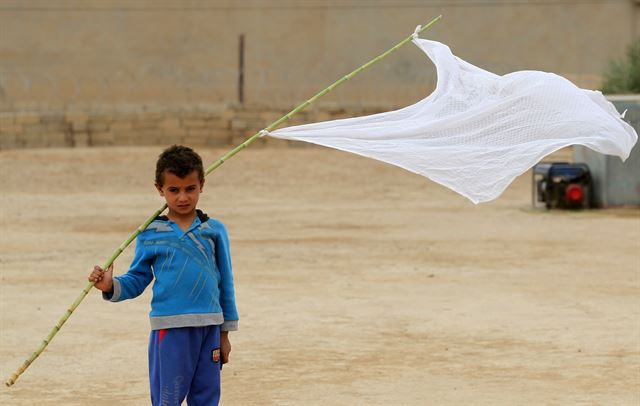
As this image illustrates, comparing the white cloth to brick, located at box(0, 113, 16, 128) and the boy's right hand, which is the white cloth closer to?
the boy's right hand

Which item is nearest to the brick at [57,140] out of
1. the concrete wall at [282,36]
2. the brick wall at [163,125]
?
the brick wall at [163,125]

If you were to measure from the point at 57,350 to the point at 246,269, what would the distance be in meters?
3.62

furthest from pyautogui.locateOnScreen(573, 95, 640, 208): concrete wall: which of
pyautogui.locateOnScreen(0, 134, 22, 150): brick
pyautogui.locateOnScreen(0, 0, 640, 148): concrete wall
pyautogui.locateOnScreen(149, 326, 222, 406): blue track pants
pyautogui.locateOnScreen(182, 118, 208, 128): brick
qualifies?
pyautogui.locateOnScreen(0, 0, 640, 148): concrete wall

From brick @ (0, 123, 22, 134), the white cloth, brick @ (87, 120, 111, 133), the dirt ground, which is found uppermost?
brick @ (87, 120, 111, 133)

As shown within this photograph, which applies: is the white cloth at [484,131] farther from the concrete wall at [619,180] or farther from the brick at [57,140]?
the brick at [57,140]

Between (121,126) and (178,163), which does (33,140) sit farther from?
(178,163)

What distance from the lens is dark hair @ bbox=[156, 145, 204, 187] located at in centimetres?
468

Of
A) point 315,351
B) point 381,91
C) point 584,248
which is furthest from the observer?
point 381,91

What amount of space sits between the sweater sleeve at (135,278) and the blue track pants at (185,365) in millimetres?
186

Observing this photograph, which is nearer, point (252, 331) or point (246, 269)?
point (252, 331)

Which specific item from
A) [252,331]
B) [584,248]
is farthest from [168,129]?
[252,331]

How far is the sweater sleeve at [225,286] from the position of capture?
480 centimetres

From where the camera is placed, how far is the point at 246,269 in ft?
37.6

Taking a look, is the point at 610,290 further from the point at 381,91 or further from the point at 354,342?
the point at 381,91
